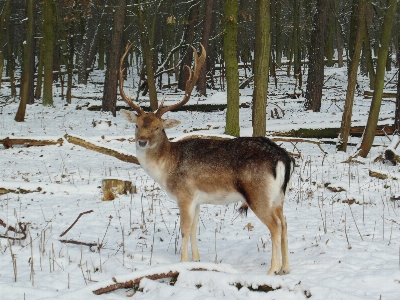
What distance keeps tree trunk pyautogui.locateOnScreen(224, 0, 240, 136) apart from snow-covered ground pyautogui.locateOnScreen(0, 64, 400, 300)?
202cm

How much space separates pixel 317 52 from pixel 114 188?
13535mm

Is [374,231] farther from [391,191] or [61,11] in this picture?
[61,11]

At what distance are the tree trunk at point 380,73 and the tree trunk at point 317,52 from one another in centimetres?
826

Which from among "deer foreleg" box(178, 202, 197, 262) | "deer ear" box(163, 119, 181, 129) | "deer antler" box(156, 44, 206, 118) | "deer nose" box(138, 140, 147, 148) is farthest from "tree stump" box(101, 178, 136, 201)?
"deer foreleg" box(178, 202, 197, 262)

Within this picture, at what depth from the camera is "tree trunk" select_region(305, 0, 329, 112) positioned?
20.0 meters

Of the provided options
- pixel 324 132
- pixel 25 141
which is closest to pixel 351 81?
pixel 324 132

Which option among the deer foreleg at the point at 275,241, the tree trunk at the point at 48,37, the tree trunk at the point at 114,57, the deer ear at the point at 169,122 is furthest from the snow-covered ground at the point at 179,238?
the tree trunk at the point at 48,37

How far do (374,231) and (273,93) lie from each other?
21000 mm

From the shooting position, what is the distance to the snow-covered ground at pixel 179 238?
4711 mm

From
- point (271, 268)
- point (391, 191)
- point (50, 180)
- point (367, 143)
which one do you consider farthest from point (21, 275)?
point (367, 143)

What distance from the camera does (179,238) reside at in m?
6.82

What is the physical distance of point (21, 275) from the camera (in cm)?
502

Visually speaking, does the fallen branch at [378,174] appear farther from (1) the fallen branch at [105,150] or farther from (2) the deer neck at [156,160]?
(2) the deer neck at [156,160]

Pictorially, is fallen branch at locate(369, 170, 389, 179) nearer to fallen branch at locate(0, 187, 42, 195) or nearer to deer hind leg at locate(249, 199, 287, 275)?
deer hind leg at locate(249, 199, 287, 275)
